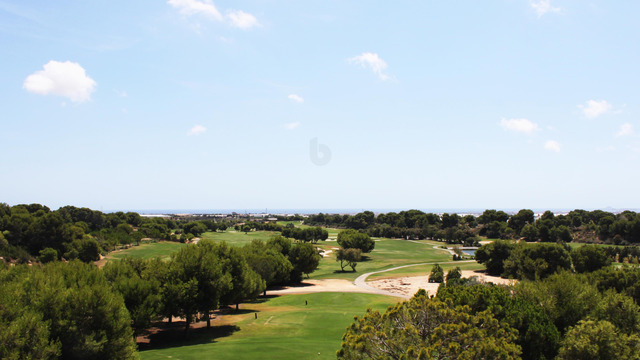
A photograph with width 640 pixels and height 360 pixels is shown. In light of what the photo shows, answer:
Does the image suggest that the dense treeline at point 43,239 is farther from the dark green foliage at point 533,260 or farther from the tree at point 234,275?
the dark green foliage at point 533,260

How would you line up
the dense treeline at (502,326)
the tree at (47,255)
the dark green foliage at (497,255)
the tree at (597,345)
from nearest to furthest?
the dense treeline at (502,326) < the tree at (597,345) < the tree at (47,255) < the dark green foliage at (497,255)

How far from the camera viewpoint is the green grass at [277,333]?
2773 cm

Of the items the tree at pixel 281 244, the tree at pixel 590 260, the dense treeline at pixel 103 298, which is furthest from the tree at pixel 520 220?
the dense treeline at pixel 103 298

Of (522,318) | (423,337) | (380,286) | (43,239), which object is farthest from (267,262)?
(43,239)

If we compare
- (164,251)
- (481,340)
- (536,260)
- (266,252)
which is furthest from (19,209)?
(536,260)

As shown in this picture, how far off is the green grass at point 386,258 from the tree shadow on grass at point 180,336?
49.3m

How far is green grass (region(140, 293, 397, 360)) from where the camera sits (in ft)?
91.0

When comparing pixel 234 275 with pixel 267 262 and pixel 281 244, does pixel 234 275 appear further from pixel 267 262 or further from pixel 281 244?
pixel 281 244

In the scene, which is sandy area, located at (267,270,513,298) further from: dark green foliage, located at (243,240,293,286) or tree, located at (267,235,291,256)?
tree, located at (267,235,291,256)

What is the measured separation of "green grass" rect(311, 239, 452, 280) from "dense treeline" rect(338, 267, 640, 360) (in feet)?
190

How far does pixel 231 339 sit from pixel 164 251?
90516 millimetres

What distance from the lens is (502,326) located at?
20.5 m

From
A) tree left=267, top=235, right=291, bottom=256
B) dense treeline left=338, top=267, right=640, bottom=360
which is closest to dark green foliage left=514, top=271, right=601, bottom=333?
dense treeline left=338, top=267, right=640, bottom=360

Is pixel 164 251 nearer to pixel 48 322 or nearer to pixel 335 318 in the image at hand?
pixel 335 318
